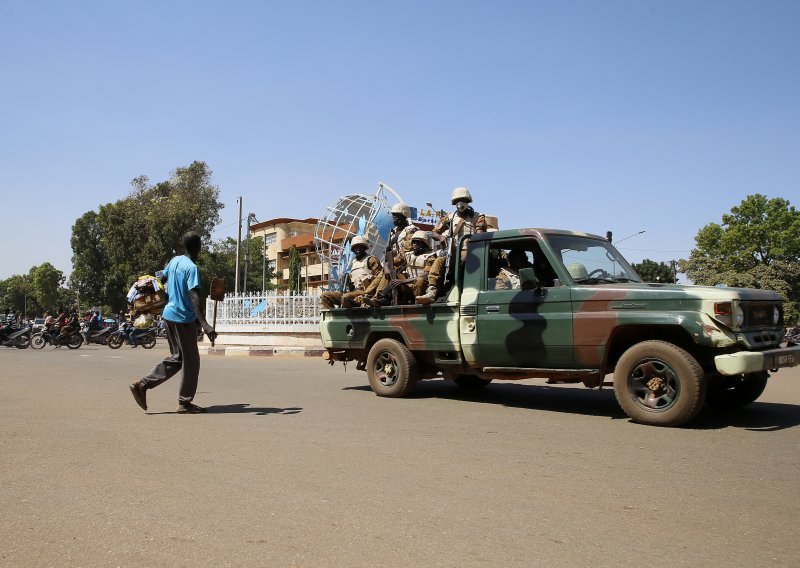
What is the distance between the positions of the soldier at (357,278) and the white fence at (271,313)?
846 cm

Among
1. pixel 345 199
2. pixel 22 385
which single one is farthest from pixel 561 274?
pixel 345 199

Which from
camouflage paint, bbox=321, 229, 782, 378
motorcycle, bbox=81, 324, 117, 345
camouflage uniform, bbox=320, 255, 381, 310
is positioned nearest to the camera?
camouflage paint, bbox=321, 229, 782, 378

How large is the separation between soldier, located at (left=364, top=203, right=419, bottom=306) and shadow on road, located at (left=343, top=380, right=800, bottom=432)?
4.83 feet

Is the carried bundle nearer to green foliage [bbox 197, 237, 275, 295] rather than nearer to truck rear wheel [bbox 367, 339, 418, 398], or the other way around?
truck rear wheel [bbox 367, 339, 418, 398]

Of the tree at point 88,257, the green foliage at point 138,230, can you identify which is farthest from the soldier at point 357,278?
the tree at point 88,257

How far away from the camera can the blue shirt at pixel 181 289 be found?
7.43 m

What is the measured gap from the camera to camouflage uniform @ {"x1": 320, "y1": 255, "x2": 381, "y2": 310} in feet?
31.3

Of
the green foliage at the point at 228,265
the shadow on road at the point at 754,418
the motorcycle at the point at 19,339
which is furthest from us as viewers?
the green foliage at the point at 228,265

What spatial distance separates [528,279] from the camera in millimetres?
7031

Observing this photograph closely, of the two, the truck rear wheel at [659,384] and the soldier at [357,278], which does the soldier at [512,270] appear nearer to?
the truck rear wheel at [659,384]

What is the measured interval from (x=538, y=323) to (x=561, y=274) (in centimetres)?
58

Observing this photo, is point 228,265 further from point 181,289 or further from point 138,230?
point 181,289

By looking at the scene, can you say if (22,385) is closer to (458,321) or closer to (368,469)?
(458,321)

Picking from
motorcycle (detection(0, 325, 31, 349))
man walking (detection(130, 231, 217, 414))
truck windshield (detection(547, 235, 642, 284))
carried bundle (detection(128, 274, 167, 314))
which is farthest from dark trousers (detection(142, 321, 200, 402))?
motorcycle (detection(0, 325, 31, 349))
